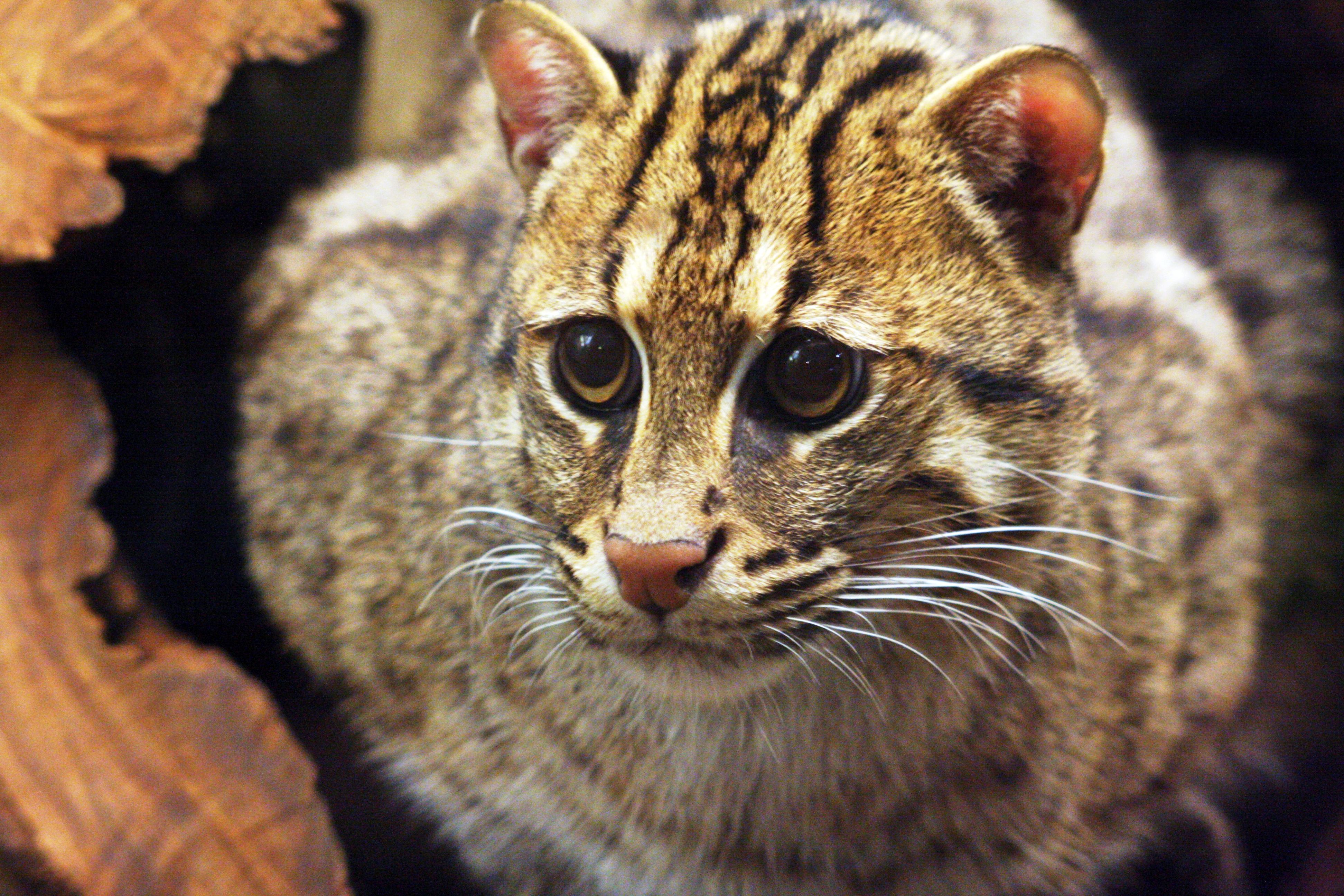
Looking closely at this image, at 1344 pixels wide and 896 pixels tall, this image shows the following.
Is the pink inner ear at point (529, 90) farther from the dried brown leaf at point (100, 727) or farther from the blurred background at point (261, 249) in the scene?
the dried brown leaf at point (100, 727)

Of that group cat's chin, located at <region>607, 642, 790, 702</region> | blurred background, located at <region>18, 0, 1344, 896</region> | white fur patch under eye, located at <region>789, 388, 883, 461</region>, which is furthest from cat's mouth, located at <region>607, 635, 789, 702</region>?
blurred background, located at <region>18, 0, 1344, 896</region>

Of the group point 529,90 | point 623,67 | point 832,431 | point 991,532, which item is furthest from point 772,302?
point 529,90

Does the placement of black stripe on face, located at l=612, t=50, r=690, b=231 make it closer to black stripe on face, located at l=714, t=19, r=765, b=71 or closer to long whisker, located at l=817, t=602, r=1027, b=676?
black stripe on face, located at l=714, t=19, r=765, b=71

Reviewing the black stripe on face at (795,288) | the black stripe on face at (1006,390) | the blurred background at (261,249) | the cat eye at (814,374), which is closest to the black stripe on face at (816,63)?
the black stripe on face at (795,288)

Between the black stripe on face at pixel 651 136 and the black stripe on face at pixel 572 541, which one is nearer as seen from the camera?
the black stripe on face at pixel 572 541

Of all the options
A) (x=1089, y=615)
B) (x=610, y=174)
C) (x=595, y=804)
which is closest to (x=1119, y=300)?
(x=1089, y=615)

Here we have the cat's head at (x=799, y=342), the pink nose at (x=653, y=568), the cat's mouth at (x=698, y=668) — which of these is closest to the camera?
the pink nose at (x=653, y=568)

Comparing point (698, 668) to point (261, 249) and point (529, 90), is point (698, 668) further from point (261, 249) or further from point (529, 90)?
point (261, 249)

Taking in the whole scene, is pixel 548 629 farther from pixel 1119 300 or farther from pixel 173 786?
pixel 1119 300

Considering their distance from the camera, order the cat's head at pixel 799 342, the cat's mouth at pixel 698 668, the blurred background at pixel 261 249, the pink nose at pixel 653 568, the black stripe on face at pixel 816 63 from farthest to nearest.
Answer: the blurred background at pixel 261 249
the black stripe on face at pixel 816 63
the cat's mouth at pixel 698 668
the cat's head at pixel 799 342
the pink nose at pixel 653 568
